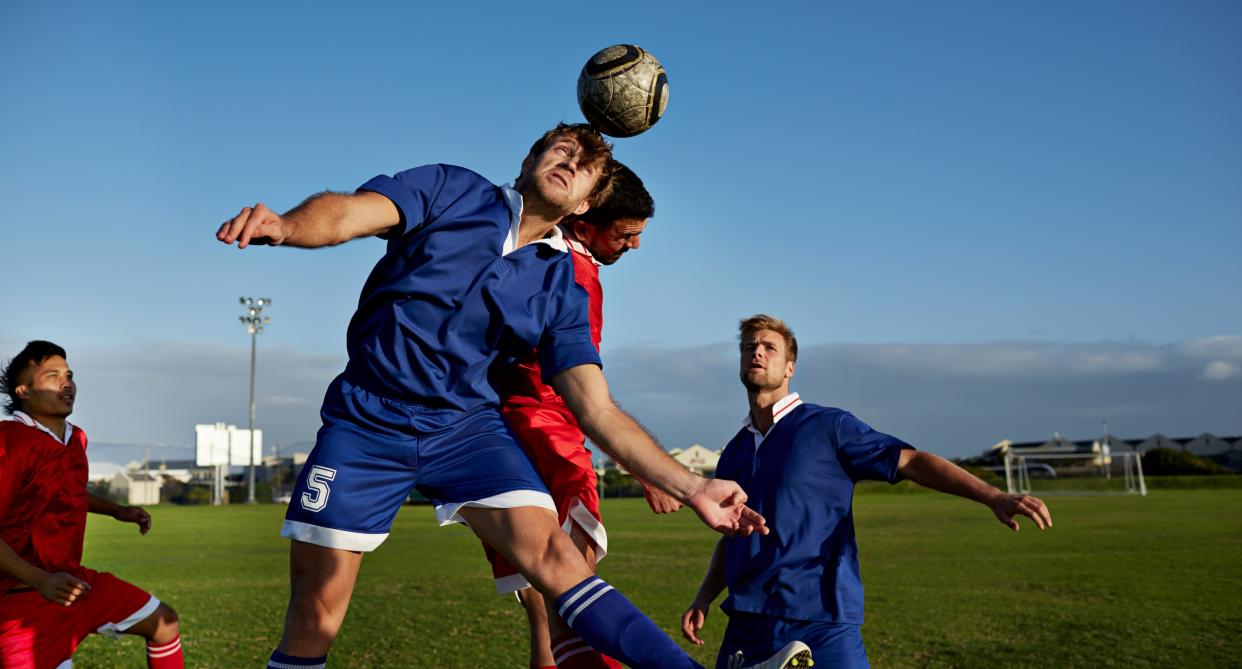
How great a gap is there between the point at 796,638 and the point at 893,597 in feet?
22.9

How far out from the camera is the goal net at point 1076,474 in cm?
4600

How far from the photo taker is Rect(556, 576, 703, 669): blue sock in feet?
9.75

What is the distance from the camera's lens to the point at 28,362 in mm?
5164

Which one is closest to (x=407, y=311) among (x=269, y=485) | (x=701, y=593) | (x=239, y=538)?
(x=701, y=593)

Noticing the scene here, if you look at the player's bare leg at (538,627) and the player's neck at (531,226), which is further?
the player's bare leg at (538,627)

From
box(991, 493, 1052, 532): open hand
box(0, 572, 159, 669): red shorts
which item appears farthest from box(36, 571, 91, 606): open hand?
box(991, 493, 1052, 532): open hand

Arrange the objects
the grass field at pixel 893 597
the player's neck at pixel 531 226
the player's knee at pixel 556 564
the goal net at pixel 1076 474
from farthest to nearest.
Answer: the goal net at pixel 1076 474 < the grass field at pixel 893 597 < the player's neck at pixel 531 226 < the player's knee at pixel 556 564

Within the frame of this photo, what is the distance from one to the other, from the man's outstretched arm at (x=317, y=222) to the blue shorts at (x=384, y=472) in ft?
2.17

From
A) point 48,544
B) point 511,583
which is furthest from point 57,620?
point 511,583

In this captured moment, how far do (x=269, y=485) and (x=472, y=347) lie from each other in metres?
61.0

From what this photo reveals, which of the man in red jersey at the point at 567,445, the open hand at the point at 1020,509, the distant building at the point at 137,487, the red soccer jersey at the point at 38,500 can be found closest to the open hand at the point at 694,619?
the man in red jersey at the point at 567,445

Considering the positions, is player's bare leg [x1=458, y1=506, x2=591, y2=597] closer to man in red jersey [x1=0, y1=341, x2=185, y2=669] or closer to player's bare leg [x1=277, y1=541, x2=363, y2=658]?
player's bare leg [x1=277, y1=541, x2=363, y2=658]

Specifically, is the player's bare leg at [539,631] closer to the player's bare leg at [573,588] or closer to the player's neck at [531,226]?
the player's bare leg at [573,588]

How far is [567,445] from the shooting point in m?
4.39
